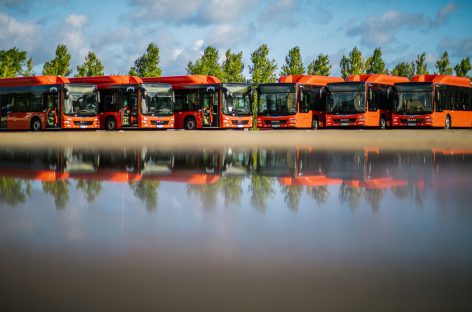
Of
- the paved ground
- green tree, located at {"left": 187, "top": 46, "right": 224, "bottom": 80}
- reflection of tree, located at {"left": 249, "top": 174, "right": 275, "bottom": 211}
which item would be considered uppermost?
green tree, located at {"left": 187, "top": 46, "right": 224, "bottom": 80}

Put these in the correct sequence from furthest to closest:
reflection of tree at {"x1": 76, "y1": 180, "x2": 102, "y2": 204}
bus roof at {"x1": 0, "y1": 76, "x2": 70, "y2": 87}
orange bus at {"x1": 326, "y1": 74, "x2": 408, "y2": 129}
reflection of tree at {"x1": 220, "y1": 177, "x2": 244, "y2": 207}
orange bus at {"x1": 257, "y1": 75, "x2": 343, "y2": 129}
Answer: bus roof at {"x1": 0, "y1": 76, "x2": 70, "y2": 87} < orange bus at {"x1": 257, "y1": 75, "x2": 343, "y2": 129} < orange bus at {"x1": 326, "y1": 74, "x2": 408, "y2": 129} < reflection of tree at {"x1": 76, "y1": 180, "x2": 102, "y2": 204} < reflection of tree at {"x1": 220, "y1": 177, "x2": 244, "y2": 207}

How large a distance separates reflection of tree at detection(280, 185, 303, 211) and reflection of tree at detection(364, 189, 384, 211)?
0.90 meters

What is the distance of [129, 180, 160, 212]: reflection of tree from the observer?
7.93 metres

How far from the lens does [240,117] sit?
38875mm

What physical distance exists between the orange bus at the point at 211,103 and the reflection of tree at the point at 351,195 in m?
29.0

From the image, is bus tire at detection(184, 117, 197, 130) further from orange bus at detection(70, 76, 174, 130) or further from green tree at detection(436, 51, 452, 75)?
green tree at detection(436, 51, 452, 75)

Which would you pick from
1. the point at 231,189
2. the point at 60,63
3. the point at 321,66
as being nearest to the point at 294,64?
the point at 321,66

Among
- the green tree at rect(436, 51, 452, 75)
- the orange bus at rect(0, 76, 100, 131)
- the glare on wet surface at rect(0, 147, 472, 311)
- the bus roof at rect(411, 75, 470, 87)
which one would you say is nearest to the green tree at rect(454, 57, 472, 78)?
the green tree at rect(436, 51, 452, 75)

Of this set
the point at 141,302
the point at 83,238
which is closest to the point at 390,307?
the point at 141,302

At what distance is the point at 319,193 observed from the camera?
9172 mm

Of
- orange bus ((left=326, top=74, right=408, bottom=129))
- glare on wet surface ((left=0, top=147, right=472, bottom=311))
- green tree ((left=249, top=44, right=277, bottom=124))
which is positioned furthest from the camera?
green tree ((left=249, top=44, right=277, bottom=124))

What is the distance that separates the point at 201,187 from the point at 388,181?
3181 mm

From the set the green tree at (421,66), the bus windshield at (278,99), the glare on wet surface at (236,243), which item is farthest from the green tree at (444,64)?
the glare on wet surface at (236,243)

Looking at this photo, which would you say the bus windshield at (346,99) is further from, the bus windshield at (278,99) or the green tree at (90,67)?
the green tree at (90,67)
